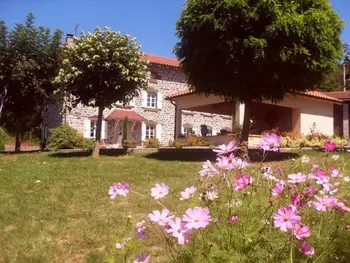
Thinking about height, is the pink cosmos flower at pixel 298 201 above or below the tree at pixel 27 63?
below

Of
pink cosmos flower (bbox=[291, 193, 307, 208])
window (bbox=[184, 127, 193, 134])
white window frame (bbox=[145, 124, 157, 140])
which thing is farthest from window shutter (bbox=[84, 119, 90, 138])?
pink cosmos flower (bbox=[291, 193, 307, 208])

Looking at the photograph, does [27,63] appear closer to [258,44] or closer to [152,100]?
[258,44]

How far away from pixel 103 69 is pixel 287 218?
13.3 meters

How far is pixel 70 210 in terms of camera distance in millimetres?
6727

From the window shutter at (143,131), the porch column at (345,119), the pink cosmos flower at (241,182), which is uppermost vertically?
the porch column at (345,119)

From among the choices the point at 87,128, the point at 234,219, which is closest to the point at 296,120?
the point at 87,128

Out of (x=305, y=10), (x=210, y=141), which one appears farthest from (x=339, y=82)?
(x=305, y=10)

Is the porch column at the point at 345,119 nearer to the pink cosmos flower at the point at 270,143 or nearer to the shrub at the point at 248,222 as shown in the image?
the shrub at the point at 248,222

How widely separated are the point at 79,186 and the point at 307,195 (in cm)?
680

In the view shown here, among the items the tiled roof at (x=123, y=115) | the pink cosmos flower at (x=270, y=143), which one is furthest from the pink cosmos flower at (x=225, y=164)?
the tiled roof at (x=123, y=115)

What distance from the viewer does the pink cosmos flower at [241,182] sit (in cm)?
249

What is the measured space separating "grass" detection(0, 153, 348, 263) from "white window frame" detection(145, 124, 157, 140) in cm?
1896

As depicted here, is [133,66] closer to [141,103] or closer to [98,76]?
[98,76]

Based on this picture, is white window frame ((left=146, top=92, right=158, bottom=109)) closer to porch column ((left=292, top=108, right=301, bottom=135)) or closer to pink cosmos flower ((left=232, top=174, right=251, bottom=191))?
porch column ((left=292, top=108, right=301, bottom=135))
